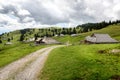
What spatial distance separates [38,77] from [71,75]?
3.96 meters

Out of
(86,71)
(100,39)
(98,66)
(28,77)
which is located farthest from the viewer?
(100,39)

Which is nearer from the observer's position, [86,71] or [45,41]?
[86,71]

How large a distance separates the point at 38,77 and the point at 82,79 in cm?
540

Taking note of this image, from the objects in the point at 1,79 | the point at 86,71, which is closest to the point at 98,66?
the point at 86,71

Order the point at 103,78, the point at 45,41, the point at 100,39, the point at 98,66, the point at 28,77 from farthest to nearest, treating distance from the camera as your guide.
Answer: the point at 45,41 < the point at 100,39 < the point at 98,66 < the point at 28,77 < the point at 103,78

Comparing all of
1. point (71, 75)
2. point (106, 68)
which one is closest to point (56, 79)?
point (71, 75)

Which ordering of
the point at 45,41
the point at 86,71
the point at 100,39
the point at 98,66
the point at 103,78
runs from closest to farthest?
the point at 103,78 < the point at 86,71 < the point at 98,66 < the point at 100,39 < the point at 45,41

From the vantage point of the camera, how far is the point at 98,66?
3031cm

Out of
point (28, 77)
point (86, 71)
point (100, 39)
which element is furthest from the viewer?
point (100, 39)

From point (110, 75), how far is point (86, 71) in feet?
12.3

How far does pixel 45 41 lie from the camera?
157125 millimetres

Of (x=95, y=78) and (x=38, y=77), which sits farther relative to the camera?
(x=38, y=77)

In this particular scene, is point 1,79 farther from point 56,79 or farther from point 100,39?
point 100,39

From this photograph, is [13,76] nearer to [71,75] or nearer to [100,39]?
[71,75]
